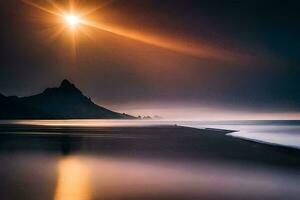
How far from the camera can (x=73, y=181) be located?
16.8 metres

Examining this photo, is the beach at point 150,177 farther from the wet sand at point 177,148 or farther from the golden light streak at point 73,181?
the wet sand at point 177,148

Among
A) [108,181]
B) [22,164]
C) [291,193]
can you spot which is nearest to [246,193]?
[291,193]

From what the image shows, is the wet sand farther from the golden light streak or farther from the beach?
the golden light streak

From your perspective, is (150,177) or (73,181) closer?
(73,181)

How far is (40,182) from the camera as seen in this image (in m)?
16.4

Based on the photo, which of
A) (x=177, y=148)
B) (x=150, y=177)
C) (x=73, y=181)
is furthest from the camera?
(x=177, y=148)

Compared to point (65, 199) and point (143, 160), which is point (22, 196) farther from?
point (143, 160)

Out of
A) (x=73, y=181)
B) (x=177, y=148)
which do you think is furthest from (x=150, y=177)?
(x=177, y=148)

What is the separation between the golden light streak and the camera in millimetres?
13422

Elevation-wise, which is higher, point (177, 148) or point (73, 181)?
point (177, 148)

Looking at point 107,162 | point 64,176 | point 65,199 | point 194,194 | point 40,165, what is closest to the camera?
point 65,199

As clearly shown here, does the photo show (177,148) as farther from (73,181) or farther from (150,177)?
(73,181)

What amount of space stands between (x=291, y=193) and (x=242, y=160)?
10.4 metres

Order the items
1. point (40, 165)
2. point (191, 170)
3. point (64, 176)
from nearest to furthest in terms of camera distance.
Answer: point (64, 176) < point (191, 170) < point (40, 165)
